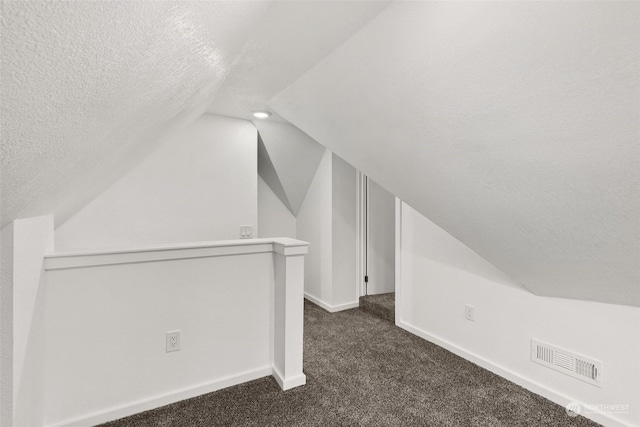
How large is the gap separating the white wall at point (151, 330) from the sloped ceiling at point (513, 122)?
116 centimetres

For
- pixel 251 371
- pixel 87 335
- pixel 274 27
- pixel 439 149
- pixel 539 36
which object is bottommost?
pixel 251 371

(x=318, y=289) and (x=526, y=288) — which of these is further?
(x=318, y=289)

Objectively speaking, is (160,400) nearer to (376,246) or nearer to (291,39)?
(291,39)

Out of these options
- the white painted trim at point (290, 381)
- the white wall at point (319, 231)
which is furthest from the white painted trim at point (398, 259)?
the white painted trim at point (290, 381)

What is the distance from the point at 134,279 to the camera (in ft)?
5.76

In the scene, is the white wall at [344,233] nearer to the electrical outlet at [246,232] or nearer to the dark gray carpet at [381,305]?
the dark gray carpet at [381,305]

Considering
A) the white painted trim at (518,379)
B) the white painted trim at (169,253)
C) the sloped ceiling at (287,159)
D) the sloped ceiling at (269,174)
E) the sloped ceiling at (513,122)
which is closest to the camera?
the sloped ceiling at (513,122)

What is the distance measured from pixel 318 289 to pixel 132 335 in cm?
230

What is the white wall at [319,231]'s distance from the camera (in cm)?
360

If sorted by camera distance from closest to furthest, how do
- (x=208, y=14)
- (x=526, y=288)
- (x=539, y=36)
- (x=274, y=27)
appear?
(x=208, y=14) → (x=539, y=36) → (x=274, y=27) → (x=526, y=288)

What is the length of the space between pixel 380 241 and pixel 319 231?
3.05ft

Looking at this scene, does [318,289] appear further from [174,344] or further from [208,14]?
[208,14]

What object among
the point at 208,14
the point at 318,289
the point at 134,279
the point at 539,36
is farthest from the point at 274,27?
the point at 318,289

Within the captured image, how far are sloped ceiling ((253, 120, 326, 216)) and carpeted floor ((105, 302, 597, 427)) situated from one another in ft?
6.58
